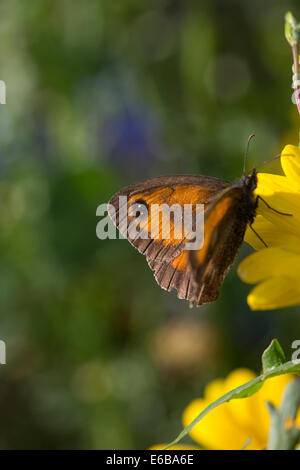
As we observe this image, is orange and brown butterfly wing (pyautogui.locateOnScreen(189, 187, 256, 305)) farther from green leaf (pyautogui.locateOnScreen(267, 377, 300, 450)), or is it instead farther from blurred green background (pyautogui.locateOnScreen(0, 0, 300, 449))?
blurred green background (pyautogui.locateOnScreen(0, 0, 300, 449))

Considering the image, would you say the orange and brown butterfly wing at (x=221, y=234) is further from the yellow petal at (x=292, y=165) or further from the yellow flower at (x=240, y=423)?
the yellow flower at (x=240, y=423)

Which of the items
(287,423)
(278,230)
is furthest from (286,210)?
(287,423)

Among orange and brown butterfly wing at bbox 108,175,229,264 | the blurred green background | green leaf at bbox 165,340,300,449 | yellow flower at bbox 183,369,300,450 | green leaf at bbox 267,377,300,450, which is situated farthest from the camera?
the blurred green background

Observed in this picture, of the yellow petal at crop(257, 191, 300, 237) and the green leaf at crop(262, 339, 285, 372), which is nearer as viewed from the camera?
the green leaf at crop(262, 339, 285, 372)

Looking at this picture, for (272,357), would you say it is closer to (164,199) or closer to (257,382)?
(257,382)

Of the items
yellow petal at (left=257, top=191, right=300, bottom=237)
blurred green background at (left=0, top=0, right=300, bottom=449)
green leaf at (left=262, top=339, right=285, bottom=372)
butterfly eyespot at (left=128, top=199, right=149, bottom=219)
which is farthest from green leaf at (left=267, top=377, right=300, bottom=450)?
blurred green background at (left=0, top=0, right=300, bottom=449)

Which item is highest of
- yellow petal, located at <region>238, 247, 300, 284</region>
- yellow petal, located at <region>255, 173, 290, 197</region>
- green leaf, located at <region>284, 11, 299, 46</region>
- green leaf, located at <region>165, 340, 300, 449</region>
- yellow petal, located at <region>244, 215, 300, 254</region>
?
green leaf, located at <region>284, 11, 299, 46</region>
